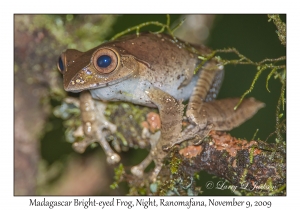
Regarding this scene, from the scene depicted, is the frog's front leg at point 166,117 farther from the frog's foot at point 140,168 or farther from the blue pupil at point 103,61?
the blue pupil at point 103,61

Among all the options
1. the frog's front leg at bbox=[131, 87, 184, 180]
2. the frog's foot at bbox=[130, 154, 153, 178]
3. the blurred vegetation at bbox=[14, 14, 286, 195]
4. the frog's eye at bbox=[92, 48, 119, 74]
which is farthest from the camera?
the blurred vegetation at bbox=[14, 14, 286, 195]

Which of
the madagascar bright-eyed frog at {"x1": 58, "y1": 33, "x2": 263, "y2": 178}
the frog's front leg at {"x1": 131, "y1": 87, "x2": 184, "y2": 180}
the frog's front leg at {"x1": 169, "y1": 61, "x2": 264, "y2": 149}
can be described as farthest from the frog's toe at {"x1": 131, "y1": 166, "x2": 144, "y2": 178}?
the frog's front leg at {"x1": 169, "y1": 61, "x2": 264, "y2": 149}

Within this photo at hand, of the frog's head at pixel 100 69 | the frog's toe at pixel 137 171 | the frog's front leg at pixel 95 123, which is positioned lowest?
the frog's toe at pixel 137 171

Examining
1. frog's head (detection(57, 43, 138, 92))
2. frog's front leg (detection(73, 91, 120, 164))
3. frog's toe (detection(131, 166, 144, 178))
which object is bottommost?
frog's toe (detection(131, 166, 144, 178))

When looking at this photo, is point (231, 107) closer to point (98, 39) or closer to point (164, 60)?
point (164, 60)

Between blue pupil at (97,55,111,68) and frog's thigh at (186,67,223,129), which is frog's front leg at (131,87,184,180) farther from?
blue pupil at (97,55,111,68)

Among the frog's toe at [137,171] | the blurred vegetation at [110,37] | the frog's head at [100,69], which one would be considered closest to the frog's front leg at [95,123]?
the frog's toe at [137,171]

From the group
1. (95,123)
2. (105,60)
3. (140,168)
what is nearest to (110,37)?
(95,123)
